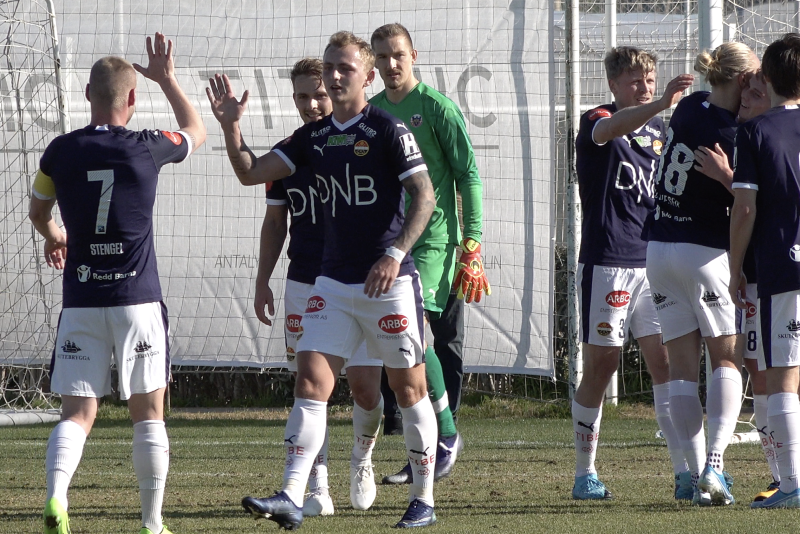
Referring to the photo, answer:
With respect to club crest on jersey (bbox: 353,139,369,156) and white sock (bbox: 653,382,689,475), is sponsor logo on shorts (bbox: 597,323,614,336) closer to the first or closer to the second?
white sock (bbox: 653,382,689,475)

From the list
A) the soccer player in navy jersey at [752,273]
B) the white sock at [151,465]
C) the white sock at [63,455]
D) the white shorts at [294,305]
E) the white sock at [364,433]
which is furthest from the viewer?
the white shorts at [294,305]

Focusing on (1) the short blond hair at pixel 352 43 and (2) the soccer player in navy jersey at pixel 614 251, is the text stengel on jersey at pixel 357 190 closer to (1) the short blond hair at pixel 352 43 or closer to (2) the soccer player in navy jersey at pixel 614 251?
(1) the short blond hair at pixel 352 43

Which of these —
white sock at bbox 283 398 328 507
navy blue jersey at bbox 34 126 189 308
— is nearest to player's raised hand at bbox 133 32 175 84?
navy blue jersey at bbox 34 126 189 308

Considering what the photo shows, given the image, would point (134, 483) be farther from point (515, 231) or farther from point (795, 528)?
point (515, 231)

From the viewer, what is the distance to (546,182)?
1028cm

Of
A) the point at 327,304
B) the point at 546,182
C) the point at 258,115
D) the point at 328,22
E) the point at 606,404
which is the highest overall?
the point at 328,22

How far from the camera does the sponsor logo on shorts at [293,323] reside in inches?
219

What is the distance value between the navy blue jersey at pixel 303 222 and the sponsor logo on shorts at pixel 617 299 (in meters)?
1.43

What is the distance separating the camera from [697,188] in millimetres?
5098

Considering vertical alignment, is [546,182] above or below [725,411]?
above

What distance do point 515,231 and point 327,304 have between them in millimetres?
6034

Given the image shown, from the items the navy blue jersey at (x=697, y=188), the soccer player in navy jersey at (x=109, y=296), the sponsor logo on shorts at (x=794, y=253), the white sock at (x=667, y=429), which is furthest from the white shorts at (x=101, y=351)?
the sponsor logo on shorts at (x=794, y=253)

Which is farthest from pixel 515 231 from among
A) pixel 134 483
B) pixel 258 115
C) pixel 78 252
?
pixel 78 252

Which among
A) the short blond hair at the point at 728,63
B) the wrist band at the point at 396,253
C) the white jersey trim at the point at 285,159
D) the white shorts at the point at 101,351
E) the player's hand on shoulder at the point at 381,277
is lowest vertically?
the white shorts at the point at 101,351
